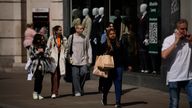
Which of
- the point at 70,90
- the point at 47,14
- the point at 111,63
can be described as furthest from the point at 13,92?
the point at 47,14

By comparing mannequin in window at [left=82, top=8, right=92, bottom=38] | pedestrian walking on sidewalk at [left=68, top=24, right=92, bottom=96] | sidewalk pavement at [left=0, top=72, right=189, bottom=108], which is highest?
mannequin in window at [left=82, top=8, right=92, bottom=38]

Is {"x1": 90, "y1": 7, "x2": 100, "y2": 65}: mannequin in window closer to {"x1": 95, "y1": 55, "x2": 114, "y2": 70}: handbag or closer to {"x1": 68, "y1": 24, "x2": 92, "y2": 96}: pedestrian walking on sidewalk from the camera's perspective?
{"x1": 68, "y1": 24, "x2": 92, "y2": 96}: pedestrian walking on sidewalk

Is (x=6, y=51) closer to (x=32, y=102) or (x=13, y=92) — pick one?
(x=13, y=92)

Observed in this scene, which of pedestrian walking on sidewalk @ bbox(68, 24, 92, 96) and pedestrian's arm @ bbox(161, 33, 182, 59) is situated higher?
pedestrian's arm @ bbox(161, 33, 182, 59)

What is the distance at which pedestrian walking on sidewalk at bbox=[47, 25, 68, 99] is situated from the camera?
50.1ft

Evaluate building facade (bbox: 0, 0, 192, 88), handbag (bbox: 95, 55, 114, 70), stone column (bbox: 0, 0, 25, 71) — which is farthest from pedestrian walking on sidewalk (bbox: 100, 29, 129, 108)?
stone column (bbox: 0, 0, 25, 71)

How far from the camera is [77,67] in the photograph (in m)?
15.6

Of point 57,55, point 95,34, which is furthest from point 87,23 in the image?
point 57,55

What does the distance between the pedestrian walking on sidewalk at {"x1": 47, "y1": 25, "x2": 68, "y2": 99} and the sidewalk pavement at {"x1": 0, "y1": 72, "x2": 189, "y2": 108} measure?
1.18 ft

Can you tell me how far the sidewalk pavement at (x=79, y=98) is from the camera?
13828 mm

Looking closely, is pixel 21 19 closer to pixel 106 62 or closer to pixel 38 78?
pixel 38 78

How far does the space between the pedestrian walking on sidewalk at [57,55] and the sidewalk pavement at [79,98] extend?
0.36 m

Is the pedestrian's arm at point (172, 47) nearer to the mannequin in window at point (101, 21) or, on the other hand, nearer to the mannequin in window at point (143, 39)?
the mannequin in window at point (143, 39)

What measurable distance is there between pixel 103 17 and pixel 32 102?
228 inches
